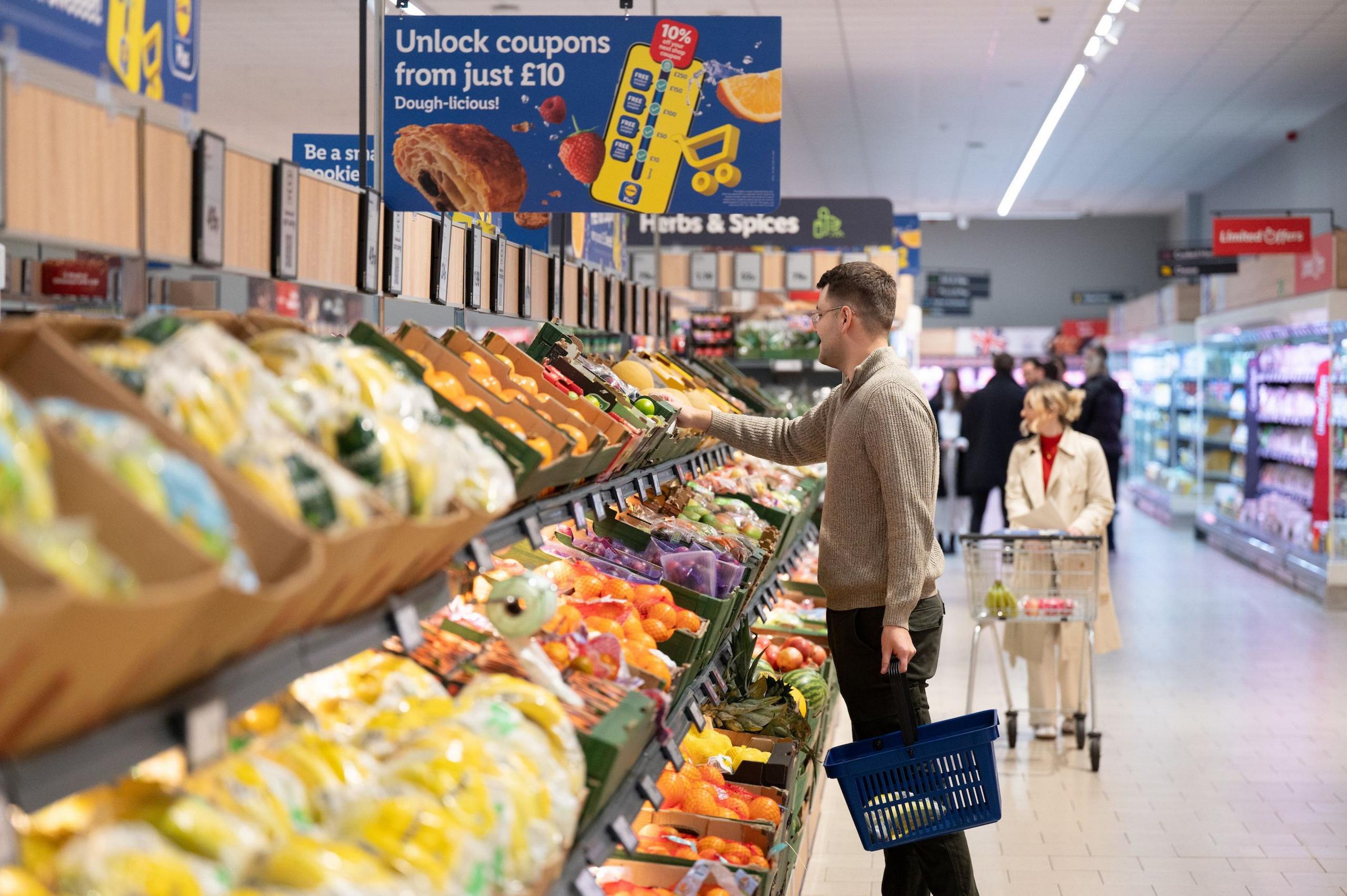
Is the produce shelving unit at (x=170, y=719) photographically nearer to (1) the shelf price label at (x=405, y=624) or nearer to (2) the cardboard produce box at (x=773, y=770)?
(1) the shelf price label at (x=405, y=624)

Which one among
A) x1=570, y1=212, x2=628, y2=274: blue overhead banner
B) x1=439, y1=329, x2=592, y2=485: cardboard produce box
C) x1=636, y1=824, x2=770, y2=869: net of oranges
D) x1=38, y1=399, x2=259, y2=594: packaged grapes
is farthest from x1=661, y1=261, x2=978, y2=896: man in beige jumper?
x1=38, y1=399, x2=259, y2=594: packaged grapes

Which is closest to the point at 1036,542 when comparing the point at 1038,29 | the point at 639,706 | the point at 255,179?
the point at 639,706

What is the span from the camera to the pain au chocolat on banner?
315cm

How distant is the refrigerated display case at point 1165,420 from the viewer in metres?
15.2

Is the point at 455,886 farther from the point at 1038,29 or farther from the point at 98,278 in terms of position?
the point at 1038,29

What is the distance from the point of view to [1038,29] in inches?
377

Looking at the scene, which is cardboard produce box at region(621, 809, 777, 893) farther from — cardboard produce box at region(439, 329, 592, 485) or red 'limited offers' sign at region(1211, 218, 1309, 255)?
red 'limited offers' sign at region(1211, 218, 1309, 255)

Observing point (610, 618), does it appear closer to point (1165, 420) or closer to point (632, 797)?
point (632, 797)

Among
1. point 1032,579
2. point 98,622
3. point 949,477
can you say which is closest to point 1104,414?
point 949,477

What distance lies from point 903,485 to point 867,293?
1.93 ft

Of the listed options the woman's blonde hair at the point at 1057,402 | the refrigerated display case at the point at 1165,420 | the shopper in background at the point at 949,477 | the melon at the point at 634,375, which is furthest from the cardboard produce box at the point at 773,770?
the refrigerated display case at the point at 1165,420

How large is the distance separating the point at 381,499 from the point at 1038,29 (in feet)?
30.7

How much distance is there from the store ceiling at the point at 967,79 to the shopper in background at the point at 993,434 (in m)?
2.59

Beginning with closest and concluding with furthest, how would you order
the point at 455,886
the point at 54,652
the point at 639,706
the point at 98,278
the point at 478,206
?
the point at 54,652 → the point at 455,886 → the point at 639,706 → the point at 98,278 → the point at 478,206
